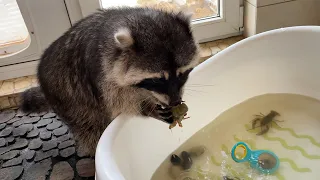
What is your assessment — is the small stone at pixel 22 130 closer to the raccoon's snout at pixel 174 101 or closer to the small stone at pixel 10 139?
the small stone at pixel 10 139

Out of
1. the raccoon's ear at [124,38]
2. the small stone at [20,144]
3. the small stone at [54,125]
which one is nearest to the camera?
the raccoon's ear at [124,38]

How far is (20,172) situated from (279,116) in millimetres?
1322

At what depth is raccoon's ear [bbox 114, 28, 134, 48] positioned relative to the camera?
1.25m

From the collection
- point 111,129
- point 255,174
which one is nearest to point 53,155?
point 111,129

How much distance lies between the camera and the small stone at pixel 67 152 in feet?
6.03

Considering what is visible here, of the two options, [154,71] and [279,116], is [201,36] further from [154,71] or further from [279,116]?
[154,71]

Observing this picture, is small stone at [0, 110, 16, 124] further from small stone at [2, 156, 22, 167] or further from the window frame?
small stone at [2, 156, 22, 167]

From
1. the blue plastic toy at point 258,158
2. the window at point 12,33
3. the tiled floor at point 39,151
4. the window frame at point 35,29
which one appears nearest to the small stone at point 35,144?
the tiled floor at point 39,151

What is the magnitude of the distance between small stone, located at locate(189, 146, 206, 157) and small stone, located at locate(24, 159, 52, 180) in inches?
27.4

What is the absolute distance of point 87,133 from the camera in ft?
5.55

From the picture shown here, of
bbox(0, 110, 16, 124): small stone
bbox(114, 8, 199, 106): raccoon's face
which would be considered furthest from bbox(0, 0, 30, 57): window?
bbox(114, 8, 199, 106): raccoon's face

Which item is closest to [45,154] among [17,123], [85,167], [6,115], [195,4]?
[85,167]

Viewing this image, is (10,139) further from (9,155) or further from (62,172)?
(62,172)

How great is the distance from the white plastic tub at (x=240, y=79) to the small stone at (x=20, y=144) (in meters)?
0.75
